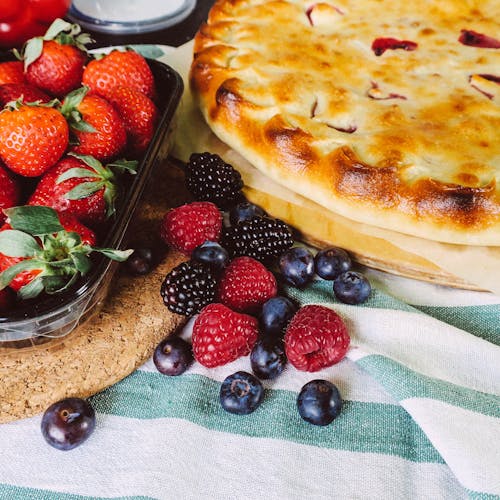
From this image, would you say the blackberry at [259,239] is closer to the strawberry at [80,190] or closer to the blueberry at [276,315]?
the blueberry at [276,315]

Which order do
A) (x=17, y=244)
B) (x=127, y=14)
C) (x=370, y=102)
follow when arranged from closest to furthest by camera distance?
(x=17, y=244)
(x=370, y=102)
(x=127, y=14)

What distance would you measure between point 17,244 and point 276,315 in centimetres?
47

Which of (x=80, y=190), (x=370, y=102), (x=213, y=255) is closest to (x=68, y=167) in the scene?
(x=80, y=190)

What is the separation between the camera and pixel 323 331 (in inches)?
43.2

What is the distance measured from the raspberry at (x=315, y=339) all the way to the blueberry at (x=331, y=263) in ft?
0.51

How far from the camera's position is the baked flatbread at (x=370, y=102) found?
4.14 feet

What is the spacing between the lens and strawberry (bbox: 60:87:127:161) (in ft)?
3.97

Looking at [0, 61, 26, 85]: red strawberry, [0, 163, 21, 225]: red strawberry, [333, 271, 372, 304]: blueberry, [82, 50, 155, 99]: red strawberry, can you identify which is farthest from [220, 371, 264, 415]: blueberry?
[0, 61, 26, 85]: red strawberry

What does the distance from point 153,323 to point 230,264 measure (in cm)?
19

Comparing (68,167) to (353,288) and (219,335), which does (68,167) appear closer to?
(219,335)

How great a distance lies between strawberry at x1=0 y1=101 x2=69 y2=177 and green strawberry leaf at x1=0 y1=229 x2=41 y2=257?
0.22m

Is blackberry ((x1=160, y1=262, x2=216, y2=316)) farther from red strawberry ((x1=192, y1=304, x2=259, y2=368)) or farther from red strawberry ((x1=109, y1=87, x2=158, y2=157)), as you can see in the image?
red strawberry ((x1=109, y1=87, x2=158, y2=157))

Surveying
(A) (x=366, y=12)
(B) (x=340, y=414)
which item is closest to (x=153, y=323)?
(B) (x=340, y=414)

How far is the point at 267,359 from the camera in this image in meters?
1.11
